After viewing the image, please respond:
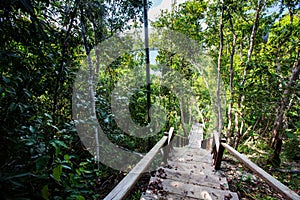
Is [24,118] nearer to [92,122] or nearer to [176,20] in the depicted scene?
[92,122]

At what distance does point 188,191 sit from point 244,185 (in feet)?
4.97

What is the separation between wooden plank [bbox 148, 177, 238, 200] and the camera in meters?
2.17

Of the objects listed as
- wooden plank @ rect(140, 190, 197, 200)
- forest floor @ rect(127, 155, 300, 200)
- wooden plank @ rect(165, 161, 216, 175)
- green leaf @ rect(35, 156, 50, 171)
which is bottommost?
forest floor @ rect(127, 155, 300, 200)

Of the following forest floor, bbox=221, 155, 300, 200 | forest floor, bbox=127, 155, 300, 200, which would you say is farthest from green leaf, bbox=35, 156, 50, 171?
forest floor, bbox=221, 155, 300, 200

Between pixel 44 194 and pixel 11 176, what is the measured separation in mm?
180

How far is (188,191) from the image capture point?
224cm

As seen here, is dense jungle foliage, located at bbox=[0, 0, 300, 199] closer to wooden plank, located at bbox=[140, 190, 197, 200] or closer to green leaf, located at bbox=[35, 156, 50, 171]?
green leaf, located at bbox=[35, 156, 50, 171]

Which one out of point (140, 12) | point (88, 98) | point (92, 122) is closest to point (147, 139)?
point (88, 98)

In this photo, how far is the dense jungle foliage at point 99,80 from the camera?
3.22 feet

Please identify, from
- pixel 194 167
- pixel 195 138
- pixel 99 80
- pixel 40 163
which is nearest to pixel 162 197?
pixel 194 167

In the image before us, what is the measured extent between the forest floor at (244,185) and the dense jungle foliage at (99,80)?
1.41ft

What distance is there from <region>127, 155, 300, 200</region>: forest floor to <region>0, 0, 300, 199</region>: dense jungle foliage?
43 centimetres

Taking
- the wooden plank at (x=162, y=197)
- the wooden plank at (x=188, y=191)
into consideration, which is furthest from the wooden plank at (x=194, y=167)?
the wooden plank at (x=162, y=197)

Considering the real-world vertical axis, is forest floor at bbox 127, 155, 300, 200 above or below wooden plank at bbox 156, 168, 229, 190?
below
